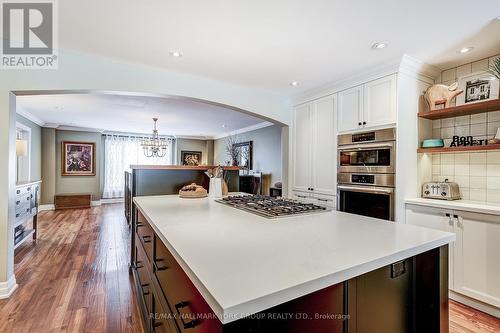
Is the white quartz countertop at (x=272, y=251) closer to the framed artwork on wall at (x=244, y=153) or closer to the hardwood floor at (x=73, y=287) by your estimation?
the hardwood floor at (x=73, y=287)

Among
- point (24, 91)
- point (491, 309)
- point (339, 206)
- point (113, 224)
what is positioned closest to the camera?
point (491, 309)

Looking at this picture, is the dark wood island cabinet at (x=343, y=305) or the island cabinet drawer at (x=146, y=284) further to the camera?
the island cabinet drawer at (x=146, y=284)

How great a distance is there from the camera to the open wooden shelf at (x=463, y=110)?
219 cm

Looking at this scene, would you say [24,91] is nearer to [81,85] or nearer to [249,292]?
[81,85]

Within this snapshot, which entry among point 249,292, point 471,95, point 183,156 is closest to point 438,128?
point 471,95

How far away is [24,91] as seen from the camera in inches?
89.9

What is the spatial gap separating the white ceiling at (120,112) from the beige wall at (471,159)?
2.90 m

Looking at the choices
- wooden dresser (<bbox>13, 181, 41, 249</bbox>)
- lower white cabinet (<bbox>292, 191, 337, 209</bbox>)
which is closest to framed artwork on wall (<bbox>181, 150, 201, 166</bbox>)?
wooden dresser (<bbox>13, 181, 41, 249</bbox>)

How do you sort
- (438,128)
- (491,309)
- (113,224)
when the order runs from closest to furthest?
(491,309) → (438,128) → (113,224)

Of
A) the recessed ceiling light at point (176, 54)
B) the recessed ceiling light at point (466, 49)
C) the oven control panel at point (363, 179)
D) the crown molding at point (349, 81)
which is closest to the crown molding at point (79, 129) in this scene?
the recessed ceiling light at point (176, 54)

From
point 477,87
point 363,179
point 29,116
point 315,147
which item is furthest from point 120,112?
point 477,87

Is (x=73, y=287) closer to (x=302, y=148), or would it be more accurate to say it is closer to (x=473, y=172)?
(x=302, y=148)

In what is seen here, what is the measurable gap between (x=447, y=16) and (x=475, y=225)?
1.66 m

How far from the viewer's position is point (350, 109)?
2.91 metres
